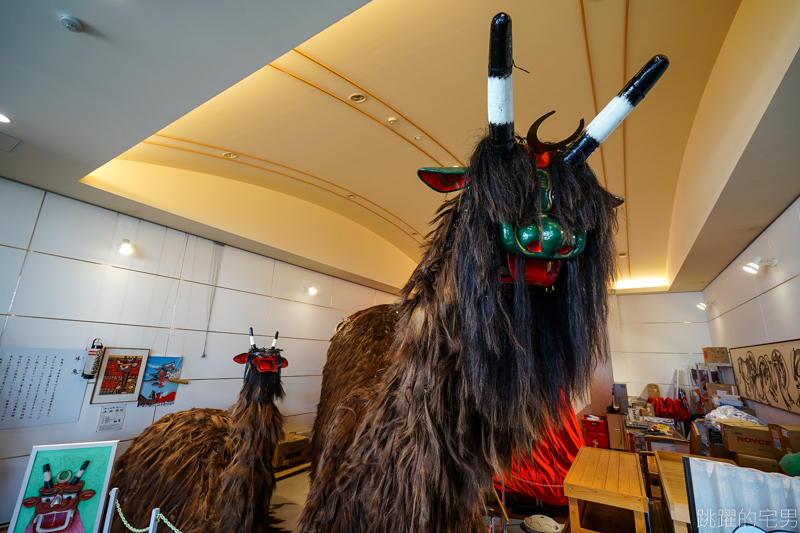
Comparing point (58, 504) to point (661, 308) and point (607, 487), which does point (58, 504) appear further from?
point (661, 308)

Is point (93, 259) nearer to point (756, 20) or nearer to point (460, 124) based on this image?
point (460, 124)

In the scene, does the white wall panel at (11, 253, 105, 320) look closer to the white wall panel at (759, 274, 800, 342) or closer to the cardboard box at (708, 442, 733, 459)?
the white wall panel at (759, 274, 800, 342)

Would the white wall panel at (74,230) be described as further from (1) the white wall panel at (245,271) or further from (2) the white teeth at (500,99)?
(2) the white teeth at (500,99)

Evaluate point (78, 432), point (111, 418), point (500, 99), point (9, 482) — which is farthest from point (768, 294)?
point (9, 482)

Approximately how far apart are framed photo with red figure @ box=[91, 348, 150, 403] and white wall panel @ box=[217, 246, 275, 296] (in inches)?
45.0

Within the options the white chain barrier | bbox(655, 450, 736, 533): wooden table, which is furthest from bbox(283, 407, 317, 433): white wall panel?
bbox(655, 450, 736, 533): wooden table

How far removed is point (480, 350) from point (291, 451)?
4.32 m

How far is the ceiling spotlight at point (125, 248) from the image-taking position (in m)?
3.57

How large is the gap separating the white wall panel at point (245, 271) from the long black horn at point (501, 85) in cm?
435

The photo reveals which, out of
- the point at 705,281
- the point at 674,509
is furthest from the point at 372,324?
the point at 705,281

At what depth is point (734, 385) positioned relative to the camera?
487 cm

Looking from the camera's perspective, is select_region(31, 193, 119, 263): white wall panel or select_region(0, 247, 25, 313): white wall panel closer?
select_region(0, 247, 25, 313): white wall panel

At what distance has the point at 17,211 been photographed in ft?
9.84

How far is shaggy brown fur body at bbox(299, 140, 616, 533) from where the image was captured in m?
0.76
